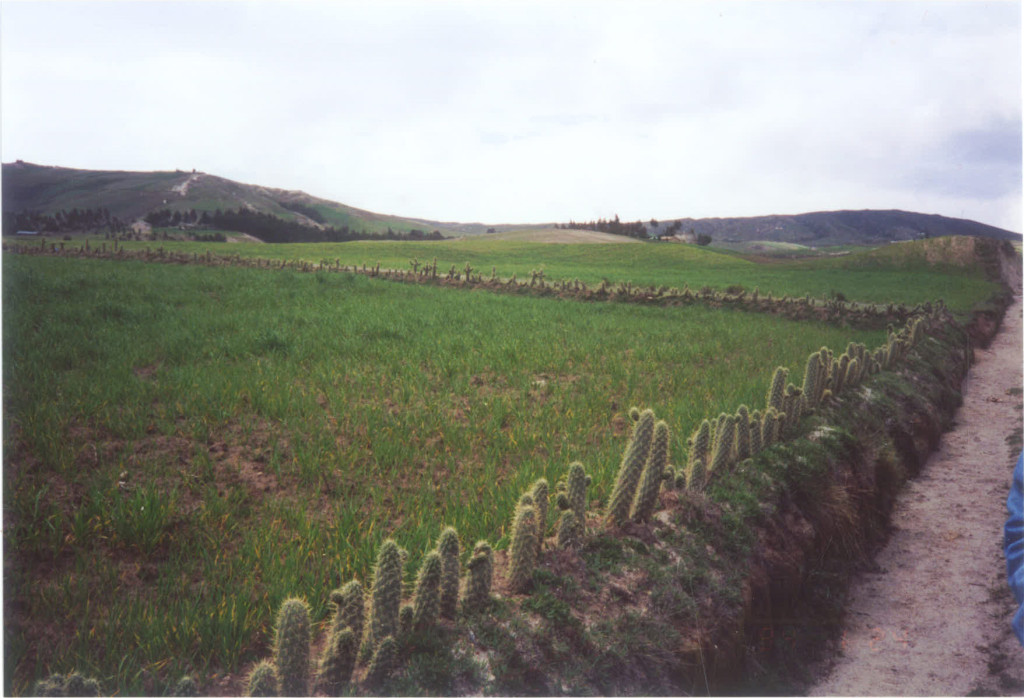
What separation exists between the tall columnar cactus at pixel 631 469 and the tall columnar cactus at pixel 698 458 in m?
0.83

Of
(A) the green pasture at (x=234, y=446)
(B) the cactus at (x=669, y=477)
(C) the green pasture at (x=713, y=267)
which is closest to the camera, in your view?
(A) the green pasture at (x=234, y=446)

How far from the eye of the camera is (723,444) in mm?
5066

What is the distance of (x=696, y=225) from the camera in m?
57.6

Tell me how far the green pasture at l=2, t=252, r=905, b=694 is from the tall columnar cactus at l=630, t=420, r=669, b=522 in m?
0.47

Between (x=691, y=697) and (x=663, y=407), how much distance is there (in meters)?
3.75

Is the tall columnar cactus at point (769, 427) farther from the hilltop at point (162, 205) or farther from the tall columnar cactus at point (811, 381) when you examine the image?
the hilltop at point (162, 205)

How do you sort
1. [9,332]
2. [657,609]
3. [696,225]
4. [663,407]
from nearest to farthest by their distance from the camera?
[657,609] → [9,332] → [663,407] → [696,225]

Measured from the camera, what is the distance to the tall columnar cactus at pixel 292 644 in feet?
6.52

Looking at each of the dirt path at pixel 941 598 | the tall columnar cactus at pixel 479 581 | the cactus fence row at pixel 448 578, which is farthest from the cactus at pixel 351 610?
the dirt path at pixel 941 598

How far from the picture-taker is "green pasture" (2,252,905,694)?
2.40 meters

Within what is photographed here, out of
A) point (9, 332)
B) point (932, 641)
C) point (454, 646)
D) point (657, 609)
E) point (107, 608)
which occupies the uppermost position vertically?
point (9, 332)

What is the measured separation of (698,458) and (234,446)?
149 inches

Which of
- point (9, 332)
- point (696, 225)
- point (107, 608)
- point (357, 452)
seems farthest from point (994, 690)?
point (696, 225)

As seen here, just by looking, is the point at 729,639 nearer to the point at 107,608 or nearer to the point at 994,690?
the point at 994,690
